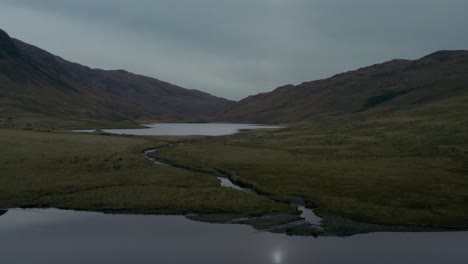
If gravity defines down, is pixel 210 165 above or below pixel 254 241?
above

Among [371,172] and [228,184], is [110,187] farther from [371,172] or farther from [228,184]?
[371,172]

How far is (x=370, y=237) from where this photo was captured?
1581 inches

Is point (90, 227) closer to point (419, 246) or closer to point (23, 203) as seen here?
point (23, 203)

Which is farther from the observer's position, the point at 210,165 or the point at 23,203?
the point at 210,165

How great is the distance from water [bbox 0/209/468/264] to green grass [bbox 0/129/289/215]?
415cm

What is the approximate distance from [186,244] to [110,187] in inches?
866

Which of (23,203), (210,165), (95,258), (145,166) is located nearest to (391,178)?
(210,165)

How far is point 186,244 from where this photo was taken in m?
36.9

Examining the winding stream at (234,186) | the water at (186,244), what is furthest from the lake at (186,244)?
the winding stream at (234,186)

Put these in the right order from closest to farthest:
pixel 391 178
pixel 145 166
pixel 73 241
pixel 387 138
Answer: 1. pixel 73 241
2. pixel 391 178
3. pixel 145 166
4. pixel 387 138

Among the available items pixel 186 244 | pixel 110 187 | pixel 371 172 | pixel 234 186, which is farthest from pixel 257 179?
pixel 186 244

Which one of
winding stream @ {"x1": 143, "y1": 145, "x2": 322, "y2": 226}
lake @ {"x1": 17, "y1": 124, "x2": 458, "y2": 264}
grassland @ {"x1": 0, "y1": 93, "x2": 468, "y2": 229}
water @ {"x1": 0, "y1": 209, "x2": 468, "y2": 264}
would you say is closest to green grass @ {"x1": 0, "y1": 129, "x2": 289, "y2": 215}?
grassland @ {"x1": 0, "y1": 93, "x2": 468, "y2": 229}

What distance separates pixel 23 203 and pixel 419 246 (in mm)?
44570

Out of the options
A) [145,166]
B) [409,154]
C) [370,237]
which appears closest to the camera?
[370,237]
